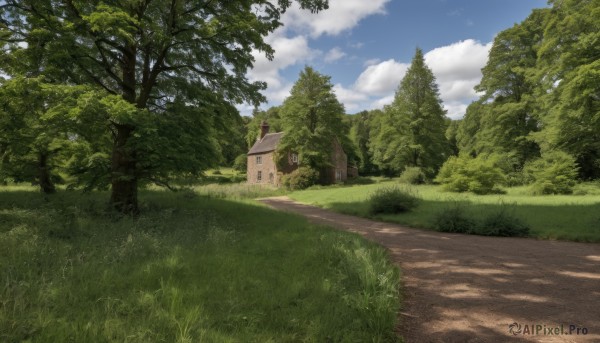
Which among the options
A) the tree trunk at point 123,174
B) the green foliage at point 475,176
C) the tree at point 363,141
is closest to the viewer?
the tree trunk at point 123,174

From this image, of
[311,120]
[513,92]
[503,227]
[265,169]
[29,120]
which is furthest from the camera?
[265,169]

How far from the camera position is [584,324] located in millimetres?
4250

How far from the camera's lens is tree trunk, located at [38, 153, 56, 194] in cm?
1655

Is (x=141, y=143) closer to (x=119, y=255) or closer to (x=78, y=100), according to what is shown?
(x=78, y=100)

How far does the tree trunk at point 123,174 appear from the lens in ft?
36.0

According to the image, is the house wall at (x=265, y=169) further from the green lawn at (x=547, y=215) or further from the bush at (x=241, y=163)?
the green lawn at (x=547, y=215)

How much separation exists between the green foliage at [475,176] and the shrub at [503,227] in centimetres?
1184

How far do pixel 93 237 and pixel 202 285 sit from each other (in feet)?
13.9

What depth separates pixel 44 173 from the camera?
54.8 ft

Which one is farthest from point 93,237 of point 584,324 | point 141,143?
point 584,324

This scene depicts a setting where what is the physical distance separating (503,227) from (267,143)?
36.2m

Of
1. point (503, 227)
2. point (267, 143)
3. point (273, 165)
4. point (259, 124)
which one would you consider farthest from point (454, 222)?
point (259, 124)

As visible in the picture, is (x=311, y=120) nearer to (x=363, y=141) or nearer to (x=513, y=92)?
(x=513, y=92)

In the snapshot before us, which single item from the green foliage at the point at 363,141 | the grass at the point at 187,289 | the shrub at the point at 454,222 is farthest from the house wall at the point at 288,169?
the grass at the point at 187,289
